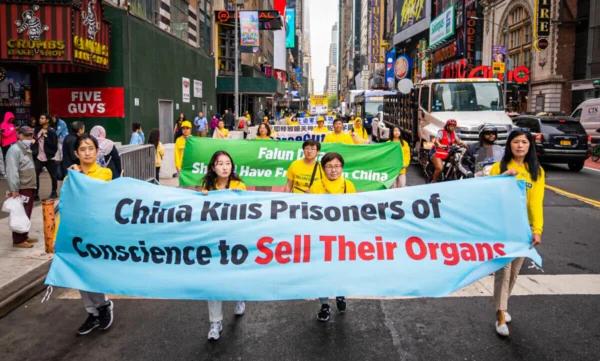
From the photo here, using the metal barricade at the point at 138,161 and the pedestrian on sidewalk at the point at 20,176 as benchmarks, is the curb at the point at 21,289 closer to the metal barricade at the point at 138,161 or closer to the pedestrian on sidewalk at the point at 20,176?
the pedestrian on sidewalk at the point at 20,176

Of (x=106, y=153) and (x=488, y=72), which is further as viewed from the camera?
(x=488, y=72)

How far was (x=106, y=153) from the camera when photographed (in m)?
7.34

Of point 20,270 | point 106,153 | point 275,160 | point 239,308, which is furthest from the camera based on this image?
point 275,160

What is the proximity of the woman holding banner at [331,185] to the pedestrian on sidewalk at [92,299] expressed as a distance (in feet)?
6.59

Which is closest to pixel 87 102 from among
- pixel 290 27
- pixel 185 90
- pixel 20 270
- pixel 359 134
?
pixel 185 90

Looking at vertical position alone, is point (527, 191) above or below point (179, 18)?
below

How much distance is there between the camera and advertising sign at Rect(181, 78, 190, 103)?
2688 cm

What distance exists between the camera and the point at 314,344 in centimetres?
468

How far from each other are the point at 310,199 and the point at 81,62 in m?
13.3

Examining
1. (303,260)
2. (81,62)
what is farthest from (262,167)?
(81,62)

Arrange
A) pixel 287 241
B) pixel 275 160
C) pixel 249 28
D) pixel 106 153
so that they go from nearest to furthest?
pixel 287 241, pixel 106 153, pixel 275 160, pixel 249 28

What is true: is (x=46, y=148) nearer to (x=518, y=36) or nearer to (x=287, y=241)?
(x=287, y=241)

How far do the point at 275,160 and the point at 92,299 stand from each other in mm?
5888

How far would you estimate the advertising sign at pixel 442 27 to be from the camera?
6619 centimetres
